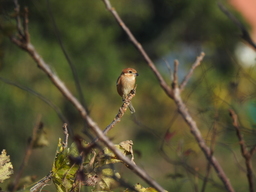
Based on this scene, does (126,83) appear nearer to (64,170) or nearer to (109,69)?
(64,170)

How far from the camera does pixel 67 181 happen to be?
145 centimetres

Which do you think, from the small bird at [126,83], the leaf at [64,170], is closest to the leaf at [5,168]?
the leaf at [64,170]

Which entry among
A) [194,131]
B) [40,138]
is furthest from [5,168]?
[194,131]

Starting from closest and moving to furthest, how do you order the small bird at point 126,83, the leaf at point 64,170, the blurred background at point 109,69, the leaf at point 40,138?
the leaf at point 40,138
the leaf at point 64,170
the small bird at point 126,83
the blurred background at point 109,69

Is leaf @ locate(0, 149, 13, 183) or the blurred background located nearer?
leaf @ locate(0, 149, 13, 183)

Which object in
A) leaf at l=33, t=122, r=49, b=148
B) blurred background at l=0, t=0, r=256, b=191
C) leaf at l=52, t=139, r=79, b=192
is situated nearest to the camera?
leaf at l=33, t=122, r=49, b=148

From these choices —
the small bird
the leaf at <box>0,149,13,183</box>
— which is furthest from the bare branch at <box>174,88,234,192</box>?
the small bird

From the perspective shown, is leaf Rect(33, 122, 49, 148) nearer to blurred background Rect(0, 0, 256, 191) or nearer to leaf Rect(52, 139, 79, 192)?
leaf Rect(52, 139, 79, 192)

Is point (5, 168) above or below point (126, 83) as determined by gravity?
below

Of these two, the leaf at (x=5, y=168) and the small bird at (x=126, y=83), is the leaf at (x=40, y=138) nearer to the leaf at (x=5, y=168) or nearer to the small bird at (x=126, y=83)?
the leaf at (x=5, y=168)

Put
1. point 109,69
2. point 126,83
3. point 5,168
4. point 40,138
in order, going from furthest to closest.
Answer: point 109,69 < point 126,83 < point 5,168 < point 40,138

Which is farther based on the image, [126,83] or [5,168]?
[126,83]

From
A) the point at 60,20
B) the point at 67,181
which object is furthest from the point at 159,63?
the point at 67,181

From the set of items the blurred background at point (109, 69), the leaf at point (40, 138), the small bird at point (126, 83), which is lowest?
the leaf at point (40, 138)
